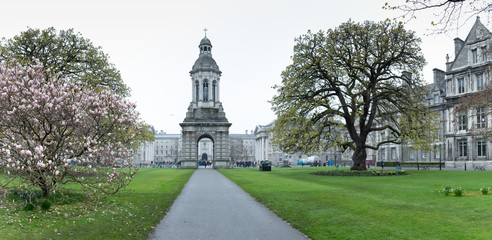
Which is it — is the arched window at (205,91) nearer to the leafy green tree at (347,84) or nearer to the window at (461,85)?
the leafy green tree at (347,84)

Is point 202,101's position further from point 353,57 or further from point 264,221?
point 264,221

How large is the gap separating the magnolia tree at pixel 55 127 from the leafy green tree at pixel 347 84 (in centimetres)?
2102

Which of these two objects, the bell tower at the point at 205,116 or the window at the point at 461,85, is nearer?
the window at the point at 461,85

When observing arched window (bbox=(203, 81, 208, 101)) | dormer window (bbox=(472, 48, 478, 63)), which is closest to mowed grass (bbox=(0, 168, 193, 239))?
arched window (bbox=(203, 81, 208, 101))

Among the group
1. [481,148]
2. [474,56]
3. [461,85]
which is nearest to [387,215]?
[481,148]

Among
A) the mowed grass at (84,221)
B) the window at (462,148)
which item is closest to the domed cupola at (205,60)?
the window at (462,148)

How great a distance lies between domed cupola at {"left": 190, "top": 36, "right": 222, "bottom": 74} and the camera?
6581 centimetres

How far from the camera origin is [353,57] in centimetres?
3269

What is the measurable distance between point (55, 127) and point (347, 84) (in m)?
27.4

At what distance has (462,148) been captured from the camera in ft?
177

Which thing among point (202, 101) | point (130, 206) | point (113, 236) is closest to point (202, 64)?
point (202, 101)

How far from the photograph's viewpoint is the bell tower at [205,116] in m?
62.1

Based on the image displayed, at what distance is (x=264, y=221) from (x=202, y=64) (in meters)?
56.6

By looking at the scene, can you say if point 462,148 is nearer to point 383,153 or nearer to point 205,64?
point 383,153
